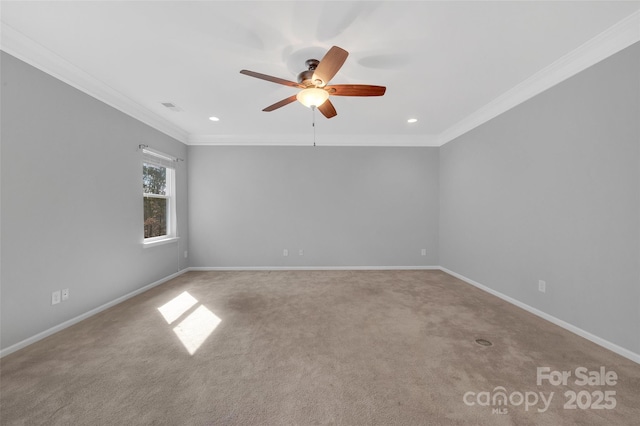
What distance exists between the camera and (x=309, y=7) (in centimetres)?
172

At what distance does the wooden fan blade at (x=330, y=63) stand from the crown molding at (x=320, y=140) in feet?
8.83

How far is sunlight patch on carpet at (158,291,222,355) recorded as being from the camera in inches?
86.4

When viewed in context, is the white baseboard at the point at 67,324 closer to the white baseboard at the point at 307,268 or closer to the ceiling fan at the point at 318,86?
the white baseboard at the point at 307,268

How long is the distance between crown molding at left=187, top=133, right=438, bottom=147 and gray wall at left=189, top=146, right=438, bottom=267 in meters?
0.12

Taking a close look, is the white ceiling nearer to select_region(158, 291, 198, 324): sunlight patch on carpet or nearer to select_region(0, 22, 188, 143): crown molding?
select_region(0, 22, 188, 143): crown molding

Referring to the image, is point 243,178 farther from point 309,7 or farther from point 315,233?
point 309,7

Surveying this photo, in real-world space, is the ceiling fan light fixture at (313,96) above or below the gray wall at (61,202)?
above

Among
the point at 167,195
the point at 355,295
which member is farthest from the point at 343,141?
the point at 167,195

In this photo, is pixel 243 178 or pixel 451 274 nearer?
pixel 451 274

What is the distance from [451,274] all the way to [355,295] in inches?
85.3

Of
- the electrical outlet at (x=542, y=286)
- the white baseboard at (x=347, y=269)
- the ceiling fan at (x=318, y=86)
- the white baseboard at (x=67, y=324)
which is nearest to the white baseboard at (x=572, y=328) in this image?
the white baseboard at (x=347, y=269)

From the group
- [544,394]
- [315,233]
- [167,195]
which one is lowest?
[544,394]

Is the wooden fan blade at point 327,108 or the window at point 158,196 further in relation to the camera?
the window at point 158,196

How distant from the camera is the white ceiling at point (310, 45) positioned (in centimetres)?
176
